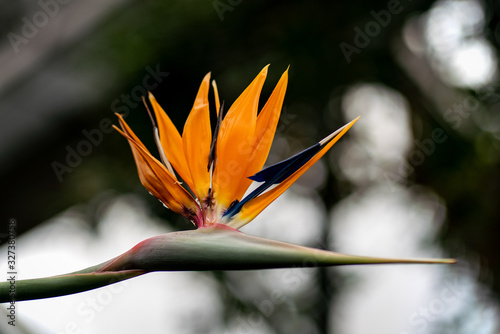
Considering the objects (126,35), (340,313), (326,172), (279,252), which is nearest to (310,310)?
(340,313)

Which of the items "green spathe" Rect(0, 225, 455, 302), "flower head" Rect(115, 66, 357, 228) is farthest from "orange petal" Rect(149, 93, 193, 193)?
"green spathe" Rect(0, 225, 455, 302)

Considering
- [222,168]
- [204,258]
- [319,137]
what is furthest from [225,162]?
[319,137]

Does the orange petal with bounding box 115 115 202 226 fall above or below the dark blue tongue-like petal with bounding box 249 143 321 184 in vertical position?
above

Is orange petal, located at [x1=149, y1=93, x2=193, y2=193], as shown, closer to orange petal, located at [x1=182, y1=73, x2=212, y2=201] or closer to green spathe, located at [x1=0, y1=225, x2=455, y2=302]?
orange petal, located at [x1=182, y1=73, x2=212, y2=201]

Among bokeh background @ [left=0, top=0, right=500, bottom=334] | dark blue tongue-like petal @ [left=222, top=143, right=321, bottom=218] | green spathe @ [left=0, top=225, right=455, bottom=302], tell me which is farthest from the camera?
bokeh background @ [left=0, top=0, right=500, bottom=334]

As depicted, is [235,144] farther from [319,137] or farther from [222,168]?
[319,137]

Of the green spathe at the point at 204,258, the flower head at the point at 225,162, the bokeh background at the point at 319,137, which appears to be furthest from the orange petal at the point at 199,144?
the bokeh background at the point at 319,137
